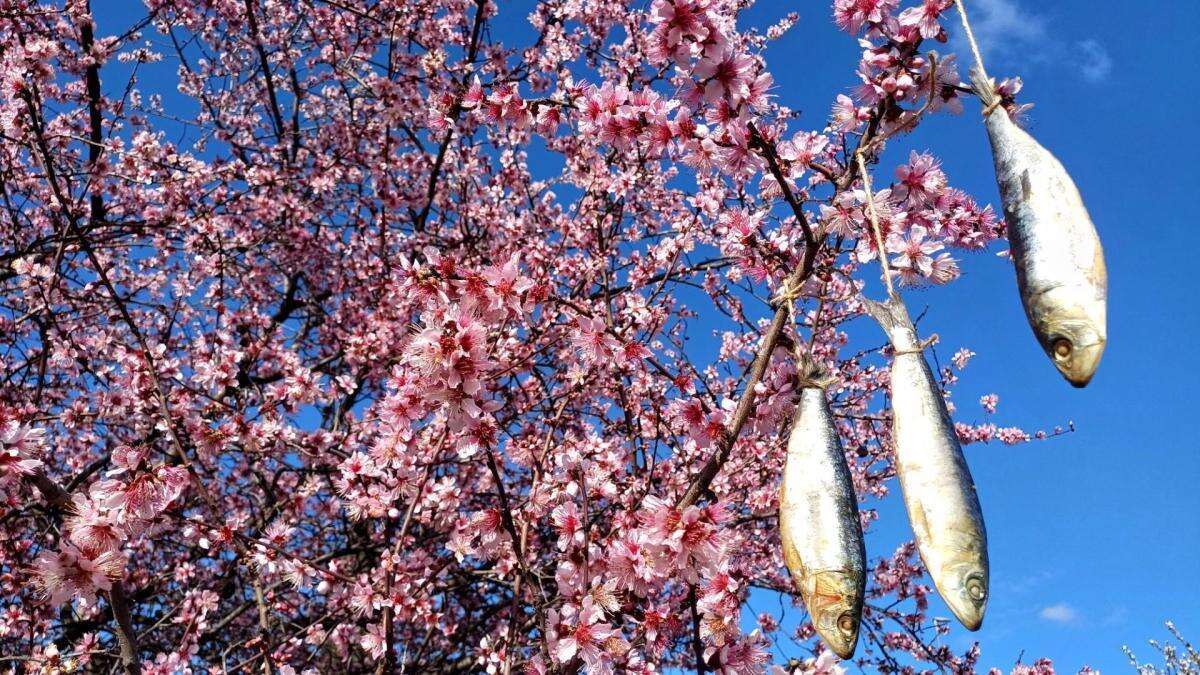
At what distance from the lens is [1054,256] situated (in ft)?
6.07

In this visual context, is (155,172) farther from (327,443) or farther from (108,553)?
(108,553)

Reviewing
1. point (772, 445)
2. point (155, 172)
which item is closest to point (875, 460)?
point (772, 445)

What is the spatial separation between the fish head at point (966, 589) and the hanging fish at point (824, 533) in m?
0.23

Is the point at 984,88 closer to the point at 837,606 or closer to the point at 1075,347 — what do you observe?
the point at 1075,347

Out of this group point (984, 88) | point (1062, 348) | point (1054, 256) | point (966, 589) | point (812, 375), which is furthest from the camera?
point (984, 88)

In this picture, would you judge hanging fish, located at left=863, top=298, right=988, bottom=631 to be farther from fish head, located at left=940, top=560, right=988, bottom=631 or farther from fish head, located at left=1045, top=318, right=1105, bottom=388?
fish head, located at left=1045, top=318, right=1105, bottom=388

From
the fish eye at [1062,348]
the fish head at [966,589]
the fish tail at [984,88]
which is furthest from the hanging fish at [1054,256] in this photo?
the fish head at [966,589]

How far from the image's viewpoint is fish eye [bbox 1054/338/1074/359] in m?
1.73

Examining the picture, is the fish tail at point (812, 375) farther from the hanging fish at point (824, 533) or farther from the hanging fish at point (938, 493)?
the hanging fish at point (938, 493)

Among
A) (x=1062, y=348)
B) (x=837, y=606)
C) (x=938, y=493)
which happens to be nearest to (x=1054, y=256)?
(x=1062, y=348)

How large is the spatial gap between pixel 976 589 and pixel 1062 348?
0.57 metres

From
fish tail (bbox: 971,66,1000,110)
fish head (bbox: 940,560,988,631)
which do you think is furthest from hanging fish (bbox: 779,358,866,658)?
fish tail (bbox: 971,66,1000,110)

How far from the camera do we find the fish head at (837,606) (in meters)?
1.78

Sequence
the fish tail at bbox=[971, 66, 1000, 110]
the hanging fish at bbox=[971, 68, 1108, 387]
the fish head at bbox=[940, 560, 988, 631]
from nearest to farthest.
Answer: the fish head at bbox=[940, 560, 988, 631], the hanging fish at bbox=[971, 68, 1108, 387], the fish tail at bbox=[971, 66, 1000, 110]
